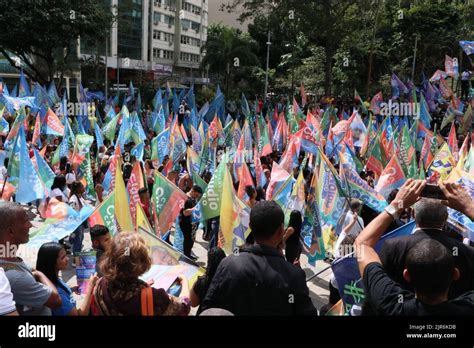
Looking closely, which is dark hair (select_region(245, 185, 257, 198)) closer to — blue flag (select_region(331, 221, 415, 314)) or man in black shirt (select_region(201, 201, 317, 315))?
blue flag (select_region(331, 221, 415, 314))

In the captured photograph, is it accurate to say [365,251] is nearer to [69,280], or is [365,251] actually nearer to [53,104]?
[69,280]

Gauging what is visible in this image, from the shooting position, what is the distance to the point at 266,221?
3027 mm

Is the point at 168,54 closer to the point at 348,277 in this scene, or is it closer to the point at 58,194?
the point at 58,194

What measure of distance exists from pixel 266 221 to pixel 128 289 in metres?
0.85

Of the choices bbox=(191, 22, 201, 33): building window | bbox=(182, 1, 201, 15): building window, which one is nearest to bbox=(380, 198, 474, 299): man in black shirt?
bbox=(182, 1, 201, 15): building window

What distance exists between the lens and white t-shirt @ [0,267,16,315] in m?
2.55

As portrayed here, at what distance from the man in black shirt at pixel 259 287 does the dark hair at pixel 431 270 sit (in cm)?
66

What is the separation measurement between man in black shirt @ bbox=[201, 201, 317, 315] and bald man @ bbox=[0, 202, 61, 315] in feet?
2.94

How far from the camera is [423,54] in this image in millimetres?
35656

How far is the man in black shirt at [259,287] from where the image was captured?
2.80 m

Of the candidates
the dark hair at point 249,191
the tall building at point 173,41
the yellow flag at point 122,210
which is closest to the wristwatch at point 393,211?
the yellow flag at point 122,210

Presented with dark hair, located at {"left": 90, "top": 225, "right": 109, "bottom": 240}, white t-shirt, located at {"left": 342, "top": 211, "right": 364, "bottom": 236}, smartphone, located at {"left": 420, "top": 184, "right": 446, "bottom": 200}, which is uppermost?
smartphone, located at {"left": 420, "top": 184, "right": 446, "bottom": 200}

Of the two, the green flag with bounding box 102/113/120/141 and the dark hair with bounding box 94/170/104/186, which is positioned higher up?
the green flag with bounding box 102/113/120/141

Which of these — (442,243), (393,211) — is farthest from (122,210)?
(393,211)
